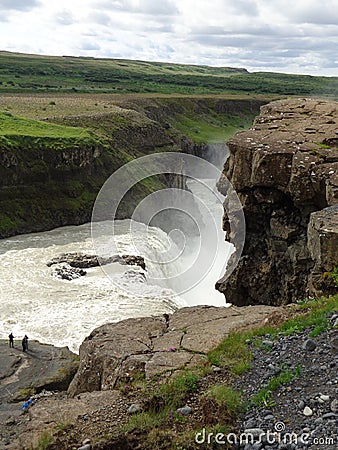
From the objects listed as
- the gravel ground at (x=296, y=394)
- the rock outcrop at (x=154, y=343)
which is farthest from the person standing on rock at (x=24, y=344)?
Result: the gravel ground at (x=296, y=394)

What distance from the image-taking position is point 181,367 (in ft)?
41.1

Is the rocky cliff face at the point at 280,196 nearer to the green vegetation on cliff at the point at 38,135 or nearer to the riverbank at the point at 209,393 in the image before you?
the riverbank at the point at 209,393

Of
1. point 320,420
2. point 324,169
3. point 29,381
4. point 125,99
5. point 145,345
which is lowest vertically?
point 29,381

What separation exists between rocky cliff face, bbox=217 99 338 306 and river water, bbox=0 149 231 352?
9218 mm

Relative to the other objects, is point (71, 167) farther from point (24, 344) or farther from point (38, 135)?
point (24, 344)

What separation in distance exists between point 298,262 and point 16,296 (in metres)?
21.0

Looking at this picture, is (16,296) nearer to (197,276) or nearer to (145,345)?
(197,276)

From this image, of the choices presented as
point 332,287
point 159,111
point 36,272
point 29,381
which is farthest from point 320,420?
point 159,111

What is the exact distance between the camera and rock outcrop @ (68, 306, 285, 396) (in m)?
13.0

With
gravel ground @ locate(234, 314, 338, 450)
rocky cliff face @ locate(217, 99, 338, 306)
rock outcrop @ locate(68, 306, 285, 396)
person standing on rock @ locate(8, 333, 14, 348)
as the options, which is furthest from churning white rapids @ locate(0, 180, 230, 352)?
gravel ground @ locate(234, 314, 338, 450)

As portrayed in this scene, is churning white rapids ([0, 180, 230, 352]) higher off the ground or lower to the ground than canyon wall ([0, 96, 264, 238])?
lower

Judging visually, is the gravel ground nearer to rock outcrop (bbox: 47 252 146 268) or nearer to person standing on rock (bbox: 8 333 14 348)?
person standing on rock (bbox: 8 333 14 348)

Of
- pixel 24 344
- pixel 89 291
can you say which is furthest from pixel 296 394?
pixel 89 291

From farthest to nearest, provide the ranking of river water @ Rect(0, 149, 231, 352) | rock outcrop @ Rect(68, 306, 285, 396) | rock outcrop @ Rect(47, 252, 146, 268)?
rock outcrop @ Rect(47, 252, 146, 268)
river water @ Rect(0, 149, 231, 352)
rock outcrop @ Rect(68, 306, 285, 396)
